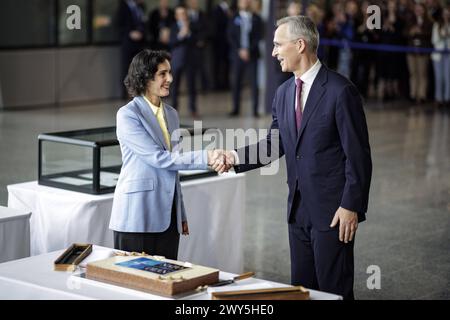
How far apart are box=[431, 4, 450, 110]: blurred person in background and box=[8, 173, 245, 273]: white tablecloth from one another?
1085 centimetres

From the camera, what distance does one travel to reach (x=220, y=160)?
486 centimetres

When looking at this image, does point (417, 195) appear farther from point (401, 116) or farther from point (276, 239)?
point (401, 116)

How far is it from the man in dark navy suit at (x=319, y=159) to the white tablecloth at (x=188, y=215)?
167 cm

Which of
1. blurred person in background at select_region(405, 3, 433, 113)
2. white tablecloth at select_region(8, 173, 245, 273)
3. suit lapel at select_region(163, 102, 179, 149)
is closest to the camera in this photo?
suit lapel at select_region(163, 102, 179, 149)

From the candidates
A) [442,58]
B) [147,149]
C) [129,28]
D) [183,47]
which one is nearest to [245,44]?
[183,47]

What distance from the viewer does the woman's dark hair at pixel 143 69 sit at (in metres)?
4.83

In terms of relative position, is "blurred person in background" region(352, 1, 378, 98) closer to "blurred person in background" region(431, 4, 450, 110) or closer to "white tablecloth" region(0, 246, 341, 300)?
"blurred person in background" region(431, 4, 450, 110)

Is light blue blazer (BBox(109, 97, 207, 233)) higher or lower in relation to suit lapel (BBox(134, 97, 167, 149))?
lower

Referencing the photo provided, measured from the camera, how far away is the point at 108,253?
177 inches

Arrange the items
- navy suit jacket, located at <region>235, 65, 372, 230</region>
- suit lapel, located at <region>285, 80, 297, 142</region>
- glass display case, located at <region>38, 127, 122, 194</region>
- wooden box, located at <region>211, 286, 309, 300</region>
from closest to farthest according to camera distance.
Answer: wooden box, located at <region>211, 286, 309, 300</region>
navy suit jacket, located at <region>235, 65, 372, 230</region>
suit lapel, located at <region>285, 80, 297, 142</region>
glass display case, located at <region>38, 127, 122, 194</region>

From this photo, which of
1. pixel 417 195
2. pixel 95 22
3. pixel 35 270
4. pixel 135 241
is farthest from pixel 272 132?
pixel 95 22

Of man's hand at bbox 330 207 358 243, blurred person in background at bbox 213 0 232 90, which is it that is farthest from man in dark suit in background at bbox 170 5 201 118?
man's hand at bbox 330 207 358 243

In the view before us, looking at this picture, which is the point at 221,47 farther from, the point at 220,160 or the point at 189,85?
the point at 220,160

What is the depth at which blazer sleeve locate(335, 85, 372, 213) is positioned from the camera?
4.30 metres
